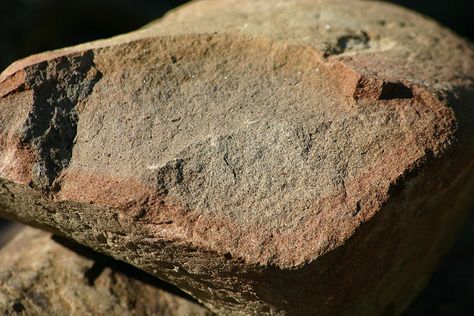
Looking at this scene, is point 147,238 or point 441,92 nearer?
point 147,238

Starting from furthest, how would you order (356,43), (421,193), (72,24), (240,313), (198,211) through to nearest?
(72,24)
(356,43)
(240,313)
(421,193)
(198,211)

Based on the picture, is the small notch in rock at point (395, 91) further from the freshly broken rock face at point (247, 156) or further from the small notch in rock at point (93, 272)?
the small notch in rock at point (93, 272)

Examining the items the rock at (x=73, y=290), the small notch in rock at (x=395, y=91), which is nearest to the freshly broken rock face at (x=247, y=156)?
the small notch in rock at (x=395, y=91)

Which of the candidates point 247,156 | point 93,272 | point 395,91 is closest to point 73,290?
point 93,272

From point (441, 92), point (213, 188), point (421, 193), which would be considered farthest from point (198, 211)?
point (441, 92)

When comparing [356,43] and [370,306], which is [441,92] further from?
[370,306]

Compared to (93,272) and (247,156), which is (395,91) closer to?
(247,156)

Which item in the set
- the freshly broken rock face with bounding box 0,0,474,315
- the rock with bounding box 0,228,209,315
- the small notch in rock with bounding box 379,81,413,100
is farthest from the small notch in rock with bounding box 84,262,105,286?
the small notch in rock with bounding box 379,81,413,100
